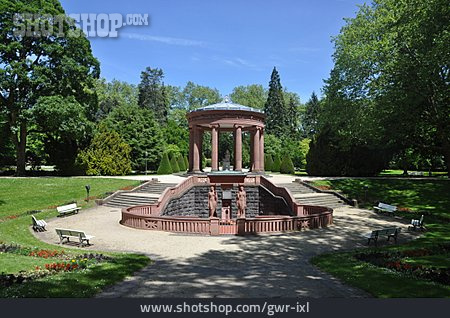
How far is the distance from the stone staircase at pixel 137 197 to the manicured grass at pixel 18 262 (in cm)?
1406

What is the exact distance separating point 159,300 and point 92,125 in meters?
36.8

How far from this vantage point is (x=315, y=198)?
27.3m

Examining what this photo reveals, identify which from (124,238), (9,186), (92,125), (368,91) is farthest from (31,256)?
(368,91)

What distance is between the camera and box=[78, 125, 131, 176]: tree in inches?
1661

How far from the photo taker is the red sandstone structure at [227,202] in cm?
1667

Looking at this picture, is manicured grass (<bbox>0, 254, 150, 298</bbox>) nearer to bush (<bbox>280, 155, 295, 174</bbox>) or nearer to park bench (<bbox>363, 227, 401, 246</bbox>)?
park bench (<bbox>363, 227, 401, 246</bbox>)

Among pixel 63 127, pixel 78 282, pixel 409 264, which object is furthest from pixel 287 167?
pixel 78 282

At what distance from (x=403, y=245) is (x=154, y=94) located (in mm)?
78544

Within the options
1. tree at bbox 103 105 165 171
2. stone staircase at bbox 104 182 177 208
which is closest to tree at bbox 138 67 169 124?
tree at bbox 103 105 165 171

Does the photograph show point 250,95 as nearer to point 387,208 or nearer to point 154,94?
point 154,94

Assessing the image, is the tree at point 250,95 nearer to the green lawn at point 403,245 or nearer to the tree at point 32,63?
the tree at point 32,63

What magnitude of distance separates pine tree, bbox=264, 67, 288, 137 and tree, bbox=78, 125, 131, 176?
4336cm

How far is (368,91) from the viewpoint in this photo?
3581 centimetres

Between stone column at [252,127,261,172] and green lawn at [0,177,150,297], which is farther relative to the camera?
stone column at [252,127,261,172]
